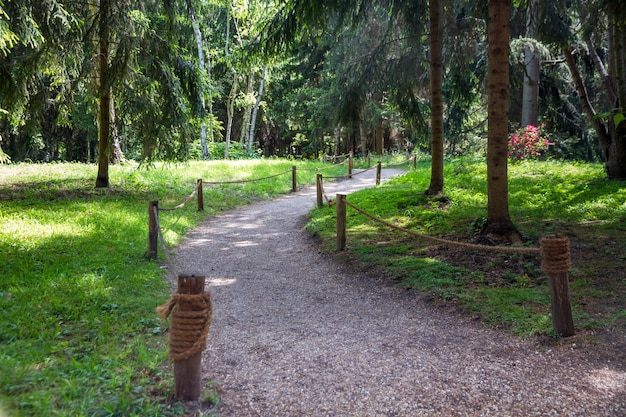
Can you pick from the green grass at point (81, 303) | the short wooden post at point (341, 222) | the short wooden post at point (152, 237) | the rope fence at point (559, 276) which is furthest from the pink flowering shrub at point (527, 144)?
the short wooden post at point (152, 237)

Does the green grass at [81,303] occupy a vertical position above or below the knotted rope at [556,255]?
below

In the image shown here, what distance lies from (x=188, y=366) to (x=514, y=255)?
534 cm

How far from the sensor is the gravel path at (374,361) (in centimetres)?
358

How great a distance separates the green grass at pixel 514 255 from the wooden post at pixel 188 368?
10.6ft

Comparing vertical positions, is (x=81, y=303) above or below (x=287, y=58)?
below

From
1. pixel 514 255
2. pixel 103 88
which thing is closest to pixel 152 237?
pixel 514 255

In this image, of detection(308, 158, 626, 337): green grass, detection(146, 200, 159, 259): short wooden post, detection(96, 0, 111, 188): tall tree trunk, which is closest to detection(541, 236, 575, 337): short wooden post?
detection(308, 158, 626, 337): green grass

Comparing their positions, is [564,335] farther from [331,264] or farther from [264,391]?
[331,264]

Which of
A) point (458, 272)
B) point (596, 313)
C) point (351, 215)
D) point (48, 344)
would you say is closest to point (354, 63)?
point (351, 215)

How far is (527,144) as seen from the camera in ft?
55.9

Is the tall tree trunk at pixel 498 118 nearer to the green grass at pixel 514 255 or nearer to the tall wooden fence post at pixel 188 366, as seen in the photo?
the green grass at pixel 514 255

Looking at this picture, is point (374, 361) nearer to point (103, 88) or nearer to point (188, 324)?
point (188, 324)

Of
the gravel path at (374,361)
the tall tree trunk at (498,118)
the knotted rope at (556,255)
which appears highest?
the tall tree trunk at (498,118)

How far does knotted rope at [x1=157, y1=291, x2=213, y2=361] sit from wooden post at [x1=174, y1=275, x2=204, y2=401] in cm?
3
